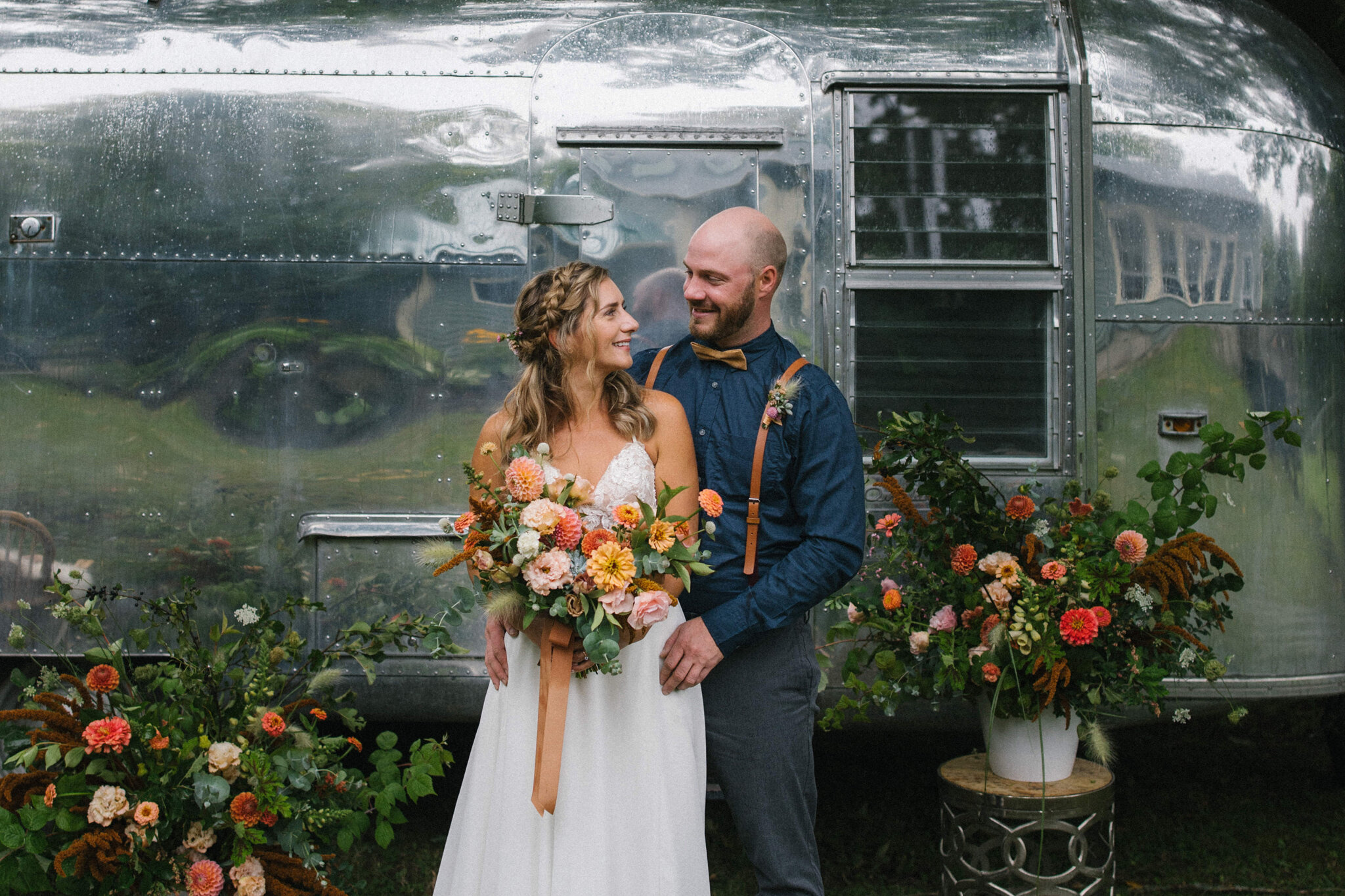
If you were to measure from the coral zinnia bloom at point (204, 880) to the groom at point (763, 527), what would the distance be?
51.4 inches

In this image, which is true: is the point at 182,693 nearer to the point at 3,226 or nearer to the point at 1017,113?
the point at 3,226

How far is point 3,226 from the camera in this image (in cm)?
354

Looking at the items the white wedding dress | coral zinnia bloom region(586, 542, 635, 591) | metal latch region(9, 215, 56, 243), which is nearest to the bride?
the white wedding dress

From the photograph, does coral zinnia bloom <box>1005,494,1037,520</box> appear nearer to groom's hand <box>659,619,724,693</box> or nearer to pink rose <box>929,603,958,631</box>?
pink rose <box>929,603,958,631</box>

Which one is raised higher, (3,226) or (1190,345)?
(3,226)

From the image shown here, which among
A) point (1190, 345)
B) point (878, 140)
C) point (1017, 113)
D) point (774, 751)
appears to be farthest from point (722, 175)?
point (774, 751)

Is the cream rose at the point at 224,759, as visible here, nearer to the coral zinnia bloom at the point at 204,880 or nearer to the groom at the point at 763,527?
the coral zinnia bloom at the point at 204,880

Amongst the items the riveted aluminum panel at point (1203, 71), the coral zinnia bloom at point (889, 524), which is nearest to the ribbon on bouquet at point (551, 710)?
the coral zinnia bloom at point (889, 524)

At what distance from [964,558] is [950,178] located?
130 cm

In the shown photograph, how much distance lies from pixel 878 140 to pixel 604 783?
2.33 meters

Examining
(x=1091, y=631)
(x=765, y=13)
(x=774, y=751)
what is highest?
(x=765, y=13)

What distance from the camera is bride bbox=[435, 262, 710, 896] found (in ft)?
7.59

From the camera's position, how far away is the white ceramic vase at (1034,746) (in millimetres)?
3195

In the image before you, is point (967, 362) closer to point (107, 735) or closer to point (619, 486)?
point (619, 486)
